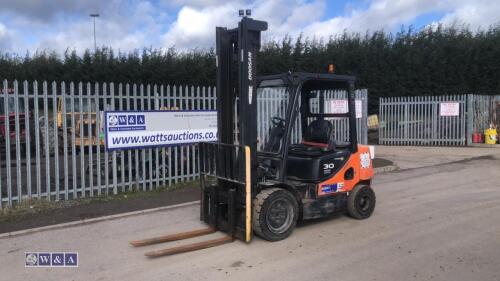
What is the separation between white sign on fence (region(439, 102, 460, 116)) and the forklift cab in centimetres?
1428

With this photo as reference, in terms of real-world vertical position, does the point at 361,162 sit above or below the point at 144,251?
above

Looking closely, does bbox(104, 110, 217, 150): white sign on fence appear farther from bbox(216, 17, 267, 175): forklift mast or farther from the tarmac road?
bbox(216, 17, 267, 175): forklift mast

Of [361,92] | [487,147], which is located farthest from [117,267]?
[487,147]

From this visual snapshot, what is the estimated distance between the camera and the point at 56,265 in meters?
5.61

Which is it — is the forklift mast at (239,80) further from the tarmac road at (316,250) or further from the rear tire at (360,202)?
the rear tire at (360,202)

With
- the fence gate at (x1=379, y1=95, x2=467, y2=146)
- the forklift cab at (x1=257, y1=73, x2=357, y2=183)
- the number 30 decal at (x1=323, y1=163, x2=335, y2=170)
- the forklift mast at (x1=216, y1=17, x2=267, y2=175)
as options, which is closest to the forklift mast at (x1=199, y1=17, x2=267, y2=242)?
the forklift mast at (x1=216, y1=17, x2=267, y2=175)

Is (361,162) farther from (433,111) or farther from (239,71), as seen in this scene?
(433,111)

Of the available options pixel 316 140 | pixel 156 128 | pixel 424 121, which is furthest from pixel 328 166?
pixel 424 121

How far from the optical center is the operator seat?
23.2 feet

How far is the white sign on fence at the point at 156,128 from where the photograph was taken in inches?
367

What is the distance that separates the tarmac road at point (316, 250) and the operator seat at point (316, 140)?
1114 millimetres

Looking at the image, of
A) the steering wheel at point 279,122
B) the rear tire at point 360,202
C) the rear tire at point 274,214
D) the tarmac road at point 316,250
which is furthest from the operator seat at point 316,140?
the tarmac road at point 316,250

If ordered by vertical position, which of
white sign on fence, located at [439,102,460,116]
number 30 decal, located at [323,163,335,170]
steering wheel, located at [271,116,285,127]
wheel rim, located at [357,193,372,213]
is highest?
white sign on fence, located at [439,102,460,116]

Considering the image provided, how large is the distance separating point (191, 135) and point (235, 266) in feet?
18.2
